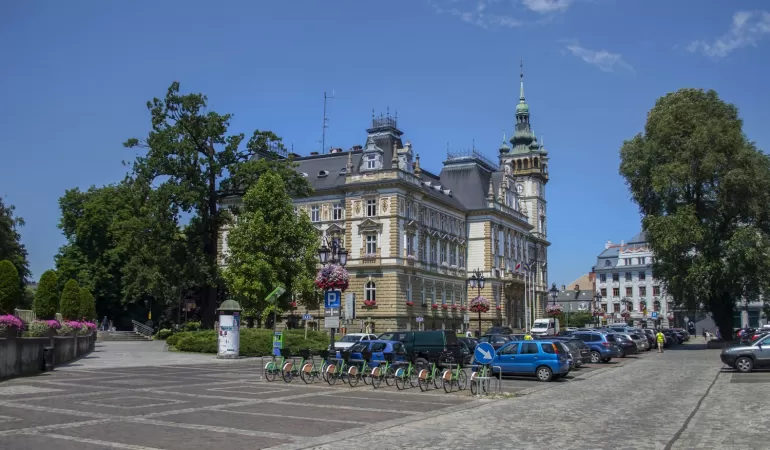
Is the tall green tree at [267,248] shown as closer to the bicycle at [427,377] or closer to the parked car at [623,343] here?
the parked car at [623,343]

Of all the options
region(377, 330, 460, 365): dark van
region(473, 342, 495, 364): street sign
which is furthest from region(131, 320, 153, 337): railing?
region(473, 342, 495, 364): street sign

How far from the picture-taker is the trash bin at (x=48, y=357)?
2800cm

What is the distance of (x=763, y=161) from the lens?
5347cm

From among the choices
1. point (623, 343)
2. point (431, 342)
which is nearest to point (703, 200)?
point (623, 343)

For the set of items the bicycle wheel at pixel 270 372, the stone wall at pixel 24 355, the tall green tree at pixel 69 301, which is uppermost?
the tall green tree at pixel 69 301

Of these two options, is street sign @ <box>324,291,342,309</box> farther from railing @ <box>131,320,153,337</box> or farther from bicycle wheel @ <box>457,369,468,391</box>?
railing @ <box>131,320,153,337</box>

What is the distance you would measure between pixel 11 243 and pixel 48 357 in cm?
4528

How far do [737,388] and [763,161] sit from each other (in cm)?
3516

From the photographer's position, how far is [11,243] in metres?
67.6

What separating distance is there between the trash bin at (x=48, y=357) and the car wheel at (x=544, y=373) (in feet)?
63.5

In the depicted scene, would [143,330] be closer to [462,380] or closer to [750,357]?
[462,380]

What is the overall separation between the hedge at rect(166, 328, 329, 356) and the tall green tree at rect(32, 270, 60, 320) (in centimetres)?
1071

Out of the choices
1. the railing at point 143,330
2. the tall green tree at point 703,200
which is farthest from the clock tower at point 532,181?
the railing at point 143,330

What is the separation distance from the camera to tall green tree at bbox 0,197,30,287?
65.2 metres
